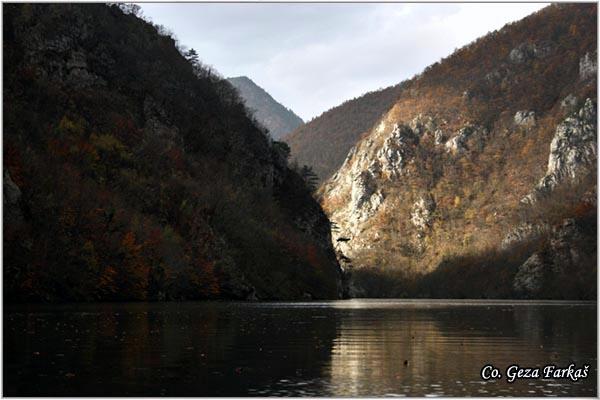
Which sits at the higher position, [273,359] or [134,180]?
[134,180]

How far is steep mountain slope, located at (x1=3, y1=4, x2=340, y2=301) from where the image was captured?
77812 millimetres

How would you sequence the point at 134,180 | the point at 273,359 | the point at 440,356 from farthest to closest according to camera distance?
the point at 134,180 → the point at 440,356 → the point at 273,359

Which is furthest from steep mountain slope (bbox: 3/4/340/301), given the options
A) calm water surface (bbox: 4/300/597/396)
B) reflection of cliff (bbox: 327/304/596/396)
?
reflection of cliff (bbox: 327/304/596/396)

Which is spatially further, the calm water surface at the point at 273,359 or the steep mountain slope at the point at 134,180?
the steep mountain slope at the point at 134,180

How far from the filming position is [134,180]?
103 metres

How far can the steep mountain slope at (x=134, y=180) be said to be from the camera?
255ft

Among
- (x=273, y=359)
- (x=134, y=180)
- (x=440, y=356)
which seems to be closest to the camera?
(x=273, y=359)

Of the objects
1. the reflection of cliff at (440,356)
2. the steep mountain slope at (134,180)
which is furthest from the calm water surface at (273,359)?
the steep mountain slope at (134,180)

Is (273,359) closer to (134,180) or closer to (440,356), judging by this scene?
(440,356)

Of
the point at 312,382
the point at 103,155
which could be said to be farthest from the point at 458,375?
the point at 103,155

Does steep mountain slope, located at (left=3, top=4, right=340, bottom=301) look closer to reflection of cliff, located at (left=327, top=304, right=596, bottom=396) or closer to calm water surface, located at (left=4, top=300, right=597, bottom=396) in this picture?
calm water surface, located at (left=4, top=300, right=597, bottom=396)

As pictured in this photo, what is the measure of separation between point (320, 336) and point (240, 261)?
80.0m

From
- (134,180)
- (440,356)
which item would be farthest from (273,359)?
(134,180)

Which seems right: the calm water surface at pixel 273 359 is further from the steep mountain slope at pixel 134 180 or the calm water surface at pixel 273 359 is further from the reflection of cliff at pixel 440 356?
the steep mountain slope at pixel 134 180
